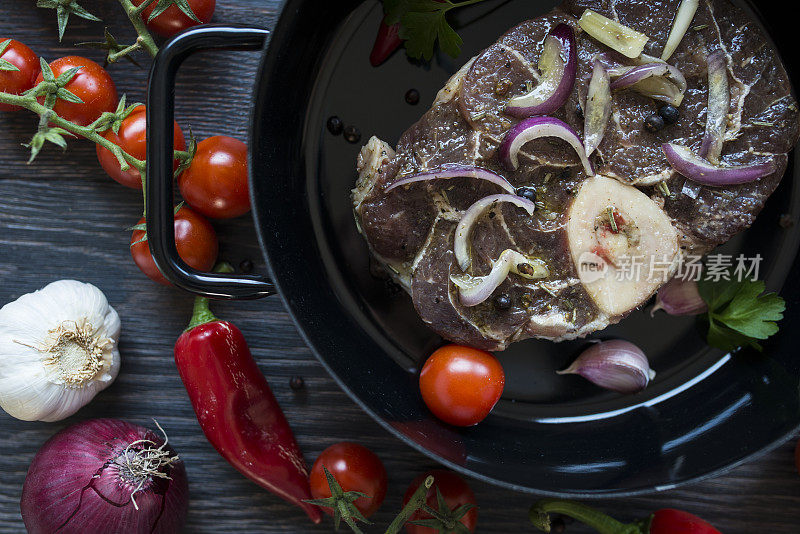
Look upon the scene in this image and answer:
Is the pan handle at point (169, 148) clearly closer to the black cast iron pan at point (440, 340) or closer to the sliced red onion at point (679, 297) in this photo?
the black cast iron pan at point (440, 340)

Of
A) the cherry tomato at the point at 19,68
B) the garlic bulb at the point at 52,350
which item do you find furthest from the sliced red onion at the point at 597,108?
the cherry tomato at the point at 19,68

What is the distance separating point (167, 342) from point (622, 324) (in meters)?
1.69

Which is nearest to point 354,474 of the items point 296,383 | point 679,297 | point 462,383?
point 296,383

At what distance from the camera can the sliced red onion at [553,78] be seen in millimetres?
2006

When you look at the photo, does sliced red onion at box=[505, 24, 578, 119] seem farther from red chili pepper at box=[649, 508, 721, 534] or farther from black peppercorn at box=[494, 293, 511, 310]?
red chili pepper at box=[649, 508, 721, 534]

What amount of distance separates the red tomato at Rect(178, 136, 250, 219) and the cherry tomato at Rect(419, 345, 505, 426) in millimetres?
875

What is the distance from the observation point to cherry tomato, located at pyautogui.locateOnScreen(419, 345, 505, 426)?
6.94 feet

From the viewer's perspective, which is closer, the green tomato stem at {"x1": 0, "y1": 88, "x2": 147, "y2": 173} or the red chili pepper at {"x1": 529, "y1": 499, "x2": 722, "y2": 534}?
the green tomato stem at {"x1": 0, "y1": 88, "x2": 147, "y2": 173}

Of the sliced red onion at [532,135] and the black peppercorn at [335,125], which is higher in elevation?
the sliced red onion at [532,135]

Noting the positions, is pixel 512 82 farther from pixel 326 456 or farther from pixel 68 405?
pixel 68 405

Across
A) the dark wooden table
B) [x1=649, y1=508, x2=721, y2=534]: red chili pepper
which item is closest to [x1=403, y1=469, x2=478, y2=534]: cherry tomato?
the dark wooden table

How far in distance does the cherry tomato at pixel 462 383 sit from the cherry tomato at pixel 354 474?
31cm

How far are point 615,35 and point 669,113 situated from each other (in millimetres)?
302

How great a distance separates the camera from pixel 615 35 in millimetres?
2027
